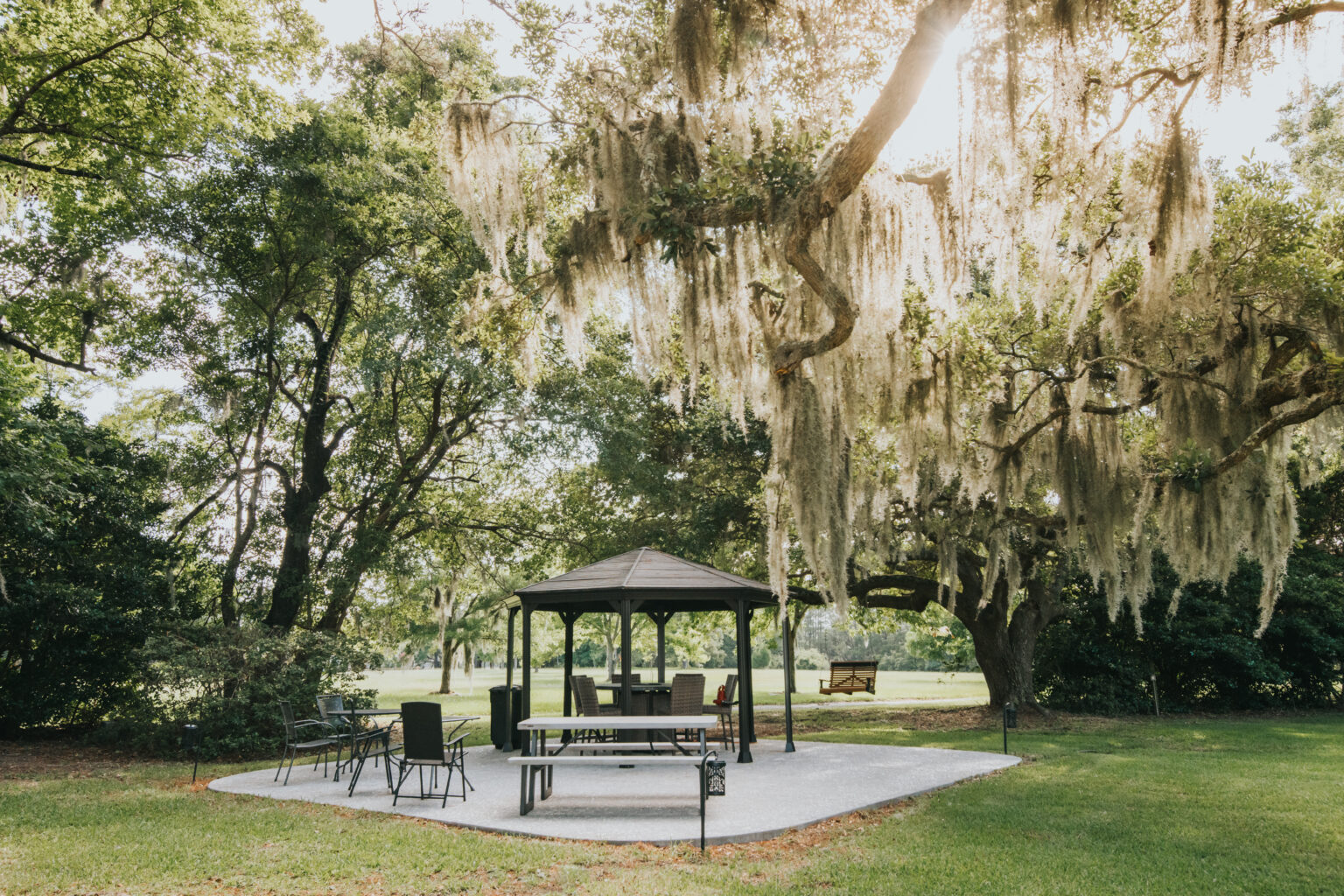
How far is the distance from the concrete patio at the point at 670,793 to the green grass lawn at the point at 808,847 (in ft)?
0.77

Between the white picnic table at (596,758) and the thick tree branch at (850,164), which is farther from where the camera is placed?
the white picnic table at (596,758)

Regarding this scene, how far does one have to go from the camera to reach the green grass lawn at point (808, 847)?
4453 mm

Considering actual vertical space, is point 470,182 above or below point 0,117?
below

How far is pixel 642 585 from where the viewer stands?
8.77 m

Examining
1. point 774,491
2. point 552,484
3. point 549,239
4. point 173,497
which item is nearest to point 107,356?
point 173,497

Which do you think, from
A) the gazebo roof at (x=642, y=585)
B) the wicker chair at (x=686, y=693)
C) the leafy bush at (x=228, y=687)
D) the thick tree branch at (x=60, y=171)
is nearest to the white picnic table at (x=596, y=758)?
the wicker chair at (x=686, y=693)

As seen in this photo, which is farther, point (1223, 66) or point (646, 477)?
point (646, 477)

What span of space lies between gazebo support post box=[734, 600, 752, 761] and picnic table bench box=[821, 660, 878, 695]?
9.73 m

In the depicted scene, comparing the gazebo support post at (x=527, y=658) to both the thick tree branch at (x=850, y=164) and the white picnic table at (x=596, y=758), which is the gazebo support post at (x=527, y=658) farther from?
the thick tree branch at (x=850, y=164)

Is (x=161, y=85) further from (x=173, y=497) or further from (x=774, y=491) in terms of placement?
(x=774, y=491)

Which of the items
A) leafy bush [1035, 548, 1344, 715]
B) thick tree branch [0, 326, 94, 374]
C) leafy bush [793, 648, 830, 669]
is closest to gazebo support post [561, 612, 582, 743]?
thick tree branch [0, 326, 94, 374]

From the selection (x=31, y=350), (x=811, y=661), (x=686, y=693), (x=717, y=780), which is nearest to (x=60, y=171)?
(x=31, y=350)

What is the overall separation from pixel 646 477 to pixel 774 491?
22.0ft

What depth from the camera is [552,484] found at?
1656 centimetres
